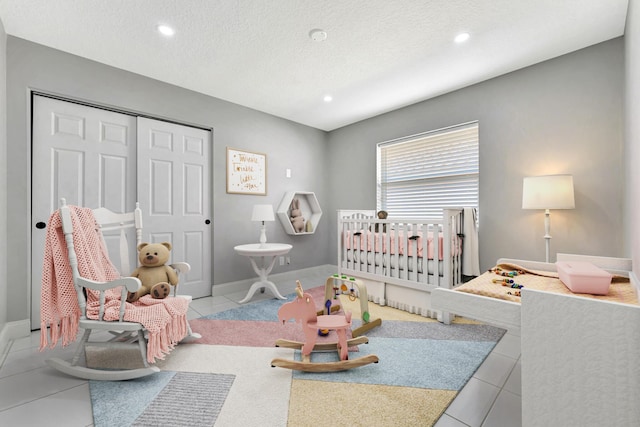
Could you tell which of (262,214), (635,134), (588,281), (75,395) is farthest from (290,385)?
(635,134)

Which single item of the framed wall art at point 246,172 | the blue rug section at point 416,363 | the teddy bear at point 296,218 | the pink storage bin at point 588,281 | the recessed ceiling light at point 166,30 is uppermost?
the recessed ceiling light at point 166,30

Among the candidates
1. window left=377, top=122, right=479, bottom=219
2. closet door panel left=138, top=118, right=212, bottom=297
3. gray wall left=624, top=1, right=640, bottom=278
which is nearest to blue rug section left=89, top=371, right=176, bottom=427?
closet door panel left=138, top=118, right=212, bottom=297

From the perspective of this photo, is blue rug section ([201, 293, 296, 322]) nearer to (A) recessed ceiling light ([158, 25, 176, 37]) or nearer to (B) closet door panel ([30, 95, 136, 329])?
(B) closet door panel ([30, 95, 136, 329])

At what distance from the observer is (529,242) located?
262cm

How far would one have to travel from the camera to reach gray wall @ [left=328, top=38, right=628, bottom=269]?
223 cm

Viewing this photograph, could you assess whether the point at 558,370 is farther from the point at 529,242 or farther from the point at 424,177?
the point at 424,177

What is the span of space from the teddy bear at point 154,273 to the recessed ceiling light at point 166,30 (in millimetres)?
1646

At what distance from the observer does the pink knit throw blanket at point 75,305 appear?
1.56m

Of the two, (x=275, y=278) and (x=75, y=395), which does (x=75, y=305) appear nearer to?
(x=75, y=395)

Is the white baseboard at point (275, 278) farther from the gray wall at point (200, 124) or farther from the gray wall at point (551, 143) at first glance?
the gray wall at point (551, 143)

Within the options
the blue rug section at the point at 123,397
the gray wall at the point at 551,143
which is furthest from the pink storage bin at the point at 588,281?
the blue rug section at the point at 123,397

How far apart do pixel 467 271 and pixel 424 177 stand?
1324mm

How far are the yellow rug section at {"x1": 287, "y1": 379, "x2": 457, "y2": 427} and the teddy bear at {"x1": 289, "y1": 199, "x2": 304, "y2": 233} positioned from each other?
102 inches

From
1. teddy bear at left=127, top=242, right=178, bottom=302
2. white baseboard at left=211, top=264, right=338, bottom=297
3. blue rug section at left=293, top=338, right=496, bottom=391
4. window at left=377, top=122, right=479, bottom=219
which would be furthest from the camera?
white baseboard at left=211, top=264, right=338, bottom=297
